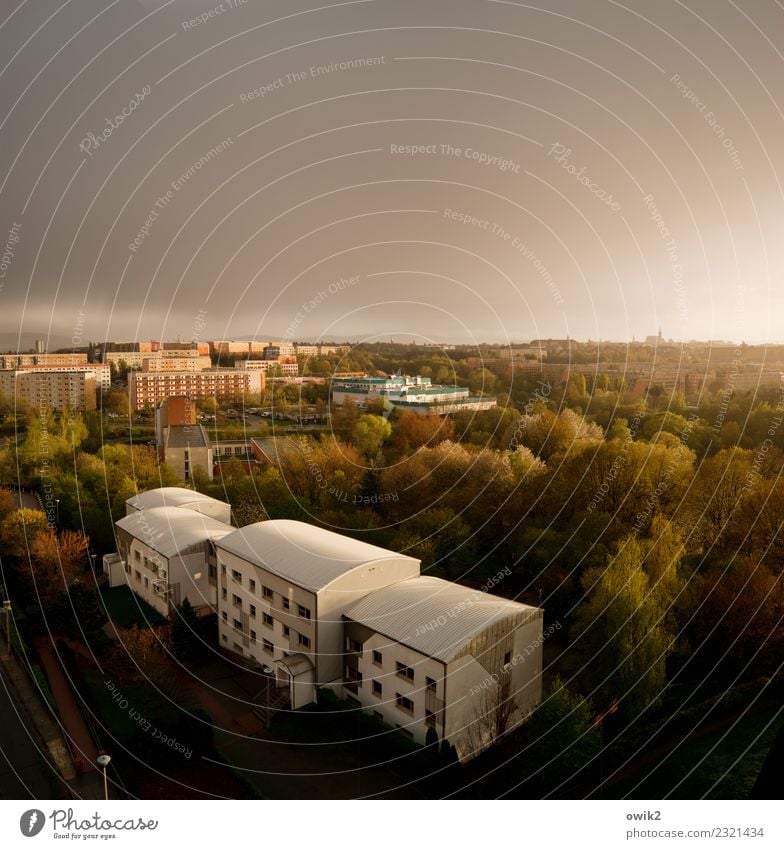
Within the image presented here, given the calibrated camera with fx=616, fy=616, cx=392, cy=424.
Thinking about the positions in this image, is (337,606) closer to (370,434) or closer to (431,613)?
(431,613)

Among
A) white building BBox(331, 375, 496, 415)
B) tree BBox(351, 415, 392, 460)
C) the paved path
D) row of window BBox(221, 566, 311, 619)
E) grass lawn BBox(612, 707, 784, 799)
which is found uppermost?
white building BBox(331, 375, 496, 415)

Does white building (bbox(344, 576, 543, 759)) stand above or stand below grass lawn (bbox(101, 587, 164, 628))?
above

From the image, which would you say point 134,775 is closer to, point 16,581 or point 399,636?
point 399,636

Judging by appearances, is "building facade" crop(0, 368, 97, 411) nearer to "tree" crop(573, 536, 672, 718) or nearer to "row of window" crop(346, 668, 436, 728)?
"row of window" crop(346, 668, 436, 728)

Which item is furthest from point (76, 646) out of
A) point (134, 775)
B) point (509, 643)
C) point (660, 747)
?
point (660, 747)

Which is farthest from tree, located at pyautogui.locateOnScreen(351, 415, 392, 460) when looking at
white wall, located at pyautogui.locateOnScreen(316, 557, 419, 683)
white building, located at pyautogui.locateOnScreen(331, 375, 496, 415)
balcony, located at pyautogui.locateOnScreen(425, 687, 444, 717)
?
balcony, located at pyautogui.locateOnScreen(425, 687, 444, 717)
